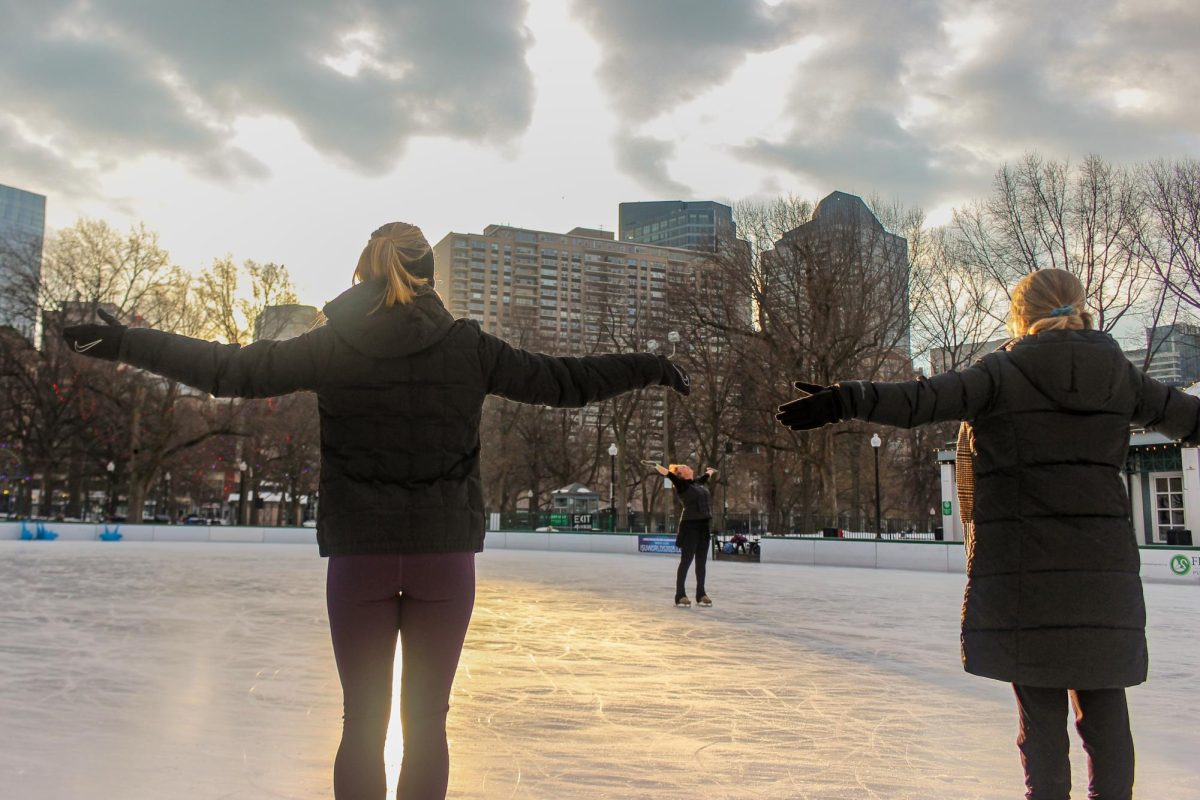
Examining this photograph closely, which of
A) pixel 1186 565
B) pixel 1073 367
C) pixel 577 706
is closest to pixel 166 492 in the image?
pixel 1186 565

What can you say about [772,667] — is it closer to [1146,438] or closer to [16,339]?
[1146,438]

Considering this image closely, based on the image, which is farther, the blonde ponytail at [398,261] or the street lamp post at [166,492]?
the street lamp post at [166,492]

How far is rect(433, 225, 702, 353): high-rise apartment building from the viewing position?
42875mm

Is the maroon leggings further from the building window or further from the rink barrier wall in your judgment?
the building window

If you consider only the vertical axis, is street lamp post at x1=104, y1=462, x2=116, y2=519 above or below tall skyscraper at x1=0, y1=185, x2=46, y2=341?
below

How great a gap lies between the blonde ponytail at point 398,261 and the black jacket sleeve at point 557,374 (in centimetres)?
24

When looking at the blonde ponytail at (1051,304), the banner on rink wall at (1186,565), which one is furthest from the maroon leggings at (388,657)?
the banner on rink wall at (1186,565)

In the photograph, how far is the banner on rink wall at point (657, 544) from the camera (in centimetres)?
2683

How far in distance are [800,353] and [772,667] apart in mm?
25894

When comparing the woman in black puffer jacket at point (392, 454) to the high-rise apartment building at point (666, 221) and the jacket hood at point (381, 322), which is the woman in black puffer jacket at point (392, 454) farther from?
the high-rise apartment building at point (666, 221)

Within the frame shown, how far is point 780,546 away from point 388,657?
73.5ft

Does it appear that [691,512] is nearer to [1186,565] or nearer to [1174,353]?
[1186,565]

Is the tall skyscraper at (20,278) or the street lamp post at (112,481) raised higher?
the tall skyscraper at (20,278)

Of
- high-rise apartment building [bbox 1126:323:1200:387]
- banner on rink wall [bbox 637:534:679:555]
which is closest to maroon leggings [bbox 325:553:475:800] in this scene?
banner on rink wall [bbox 637:534:679:555]
